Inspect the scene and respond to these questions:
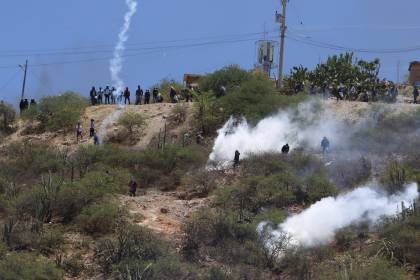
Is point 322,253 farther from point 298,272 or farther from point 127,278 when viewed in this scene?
point 127,278

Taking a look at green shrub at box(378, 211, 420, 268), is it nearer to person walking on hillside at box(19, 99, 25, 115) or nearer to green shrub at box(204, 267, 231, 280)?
green shrub at box(204, 267, 231, 280)

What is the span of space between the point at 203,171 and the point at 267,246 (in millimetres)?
10037

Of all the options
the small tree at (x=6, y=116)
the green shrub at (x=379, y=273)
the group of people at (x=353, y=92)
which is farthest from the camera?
the small tree at (x=6, y=116)

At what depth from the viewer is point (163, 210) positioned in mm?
35219

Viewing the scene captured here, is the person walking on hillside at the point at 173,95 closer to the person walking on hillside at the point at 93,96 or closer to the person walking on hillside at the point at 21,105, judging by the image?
the person walking on hillside at the point at 93,96

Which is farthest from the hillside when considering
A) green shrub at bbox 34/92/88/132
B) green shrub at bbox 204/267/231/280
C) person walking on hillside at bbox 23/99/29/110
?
person walking on hillside at bbox 23/99/29/110

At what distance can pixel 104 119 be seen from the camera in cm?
5216

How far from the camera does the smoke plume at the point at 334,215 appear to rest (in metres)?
30.5

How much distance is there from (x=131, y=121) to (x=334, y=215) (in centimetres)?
2062

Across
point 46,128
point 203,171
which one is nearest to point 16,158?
point 46,128

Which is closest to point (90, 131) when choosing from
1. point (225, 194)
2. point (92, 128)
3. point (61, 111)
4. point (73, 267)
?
point (92, 128)

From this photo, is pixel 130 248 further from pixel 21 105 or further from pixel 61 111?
pixel 21 105

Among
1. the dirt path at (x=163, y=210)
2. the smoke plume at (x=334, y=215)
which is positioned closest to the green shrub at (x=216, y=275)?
the smoke plume at (x=334, y=215)

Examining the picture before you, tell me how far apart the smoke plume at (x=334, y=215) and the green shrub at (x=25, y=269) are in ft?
24.1
